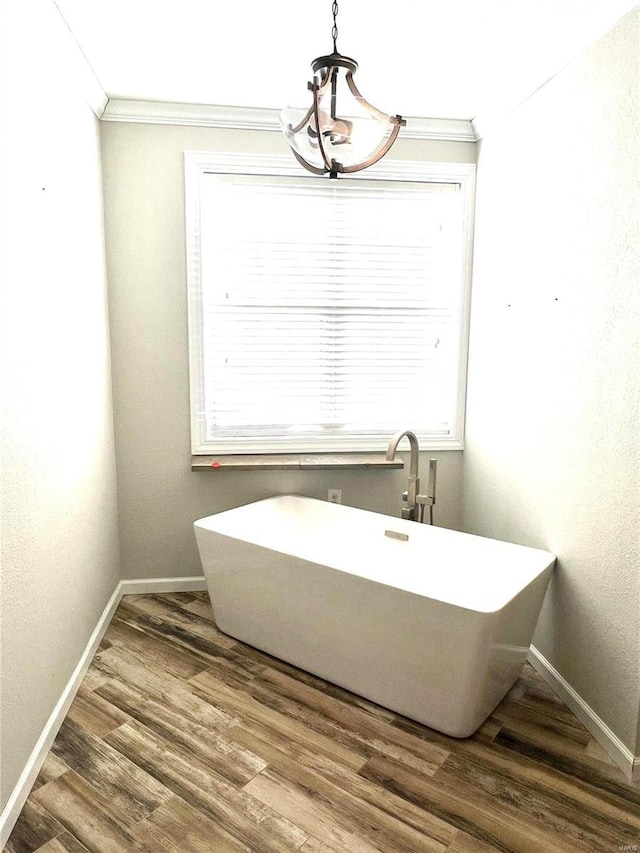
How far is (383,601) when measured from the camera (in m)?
2.11

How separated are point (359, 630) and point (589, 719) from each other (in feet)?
2.82

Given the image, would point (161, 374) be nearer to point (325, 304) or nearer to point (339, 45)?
point (325, 304)

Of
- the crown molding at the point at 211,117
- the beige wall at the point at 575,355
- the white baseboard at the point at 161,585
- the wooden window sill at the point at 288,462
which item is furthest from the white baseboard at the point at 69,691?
the crown molding at the point at 211,117

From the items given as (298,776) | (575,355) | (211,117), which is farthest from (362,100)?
(298,776)

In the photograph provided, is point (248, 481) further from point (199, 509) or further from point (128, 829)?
point (128, 829)

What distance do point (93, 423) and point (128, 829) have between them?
1.53 meters

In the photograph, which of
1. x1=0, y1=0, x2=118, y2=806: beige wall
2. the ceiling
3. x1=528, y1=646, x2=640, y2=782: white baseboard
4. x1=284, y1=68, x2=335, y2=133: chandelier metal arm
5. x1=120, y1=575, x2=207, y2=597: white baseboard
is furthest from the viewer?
x1=120, y1=575, x2=207, y2=597: white baseboard

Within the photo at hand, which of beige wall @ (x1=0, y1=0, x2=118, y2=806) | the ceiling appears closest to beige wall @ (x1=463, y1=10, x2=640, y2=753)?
the ceiling

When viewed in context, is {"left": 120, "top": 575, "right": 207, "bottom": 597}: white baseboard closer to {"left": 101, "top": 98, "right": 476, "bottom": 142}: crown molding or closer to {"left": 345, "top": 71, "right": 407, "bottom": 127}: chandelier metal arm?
{"left": 101, "top": 98, "right": 476, "bottom": 142}: crown molding

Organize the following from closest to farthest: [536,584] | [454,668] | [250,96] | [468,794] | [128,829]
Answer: [128,829] → [468,794] → [454,668] → [536,584] → [250,96]

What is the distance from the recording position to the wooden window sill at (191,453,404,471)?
3.04 metres

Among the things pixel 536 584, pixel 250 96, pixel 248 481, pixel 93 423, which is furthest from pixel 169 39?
pixel 536 584

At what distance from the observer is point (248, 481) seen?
3186 mm

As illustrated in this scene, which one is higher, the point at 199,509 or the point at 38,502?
the point at 38,502
